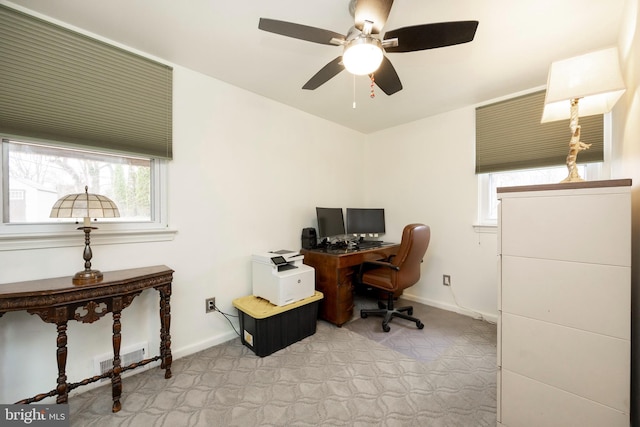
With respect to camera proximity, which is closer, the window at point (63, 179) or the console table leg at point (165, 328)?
the window at point (63, 179)

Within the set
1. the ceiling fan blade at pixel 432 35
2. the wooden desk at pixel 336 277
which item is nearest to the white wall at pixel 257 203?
the wooden desk at pixel 336 277

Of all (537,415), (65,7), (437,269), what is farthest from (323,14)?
(437,269)

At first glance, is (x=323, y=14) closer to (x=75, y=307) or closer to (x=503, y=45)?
(x=503, y=45)

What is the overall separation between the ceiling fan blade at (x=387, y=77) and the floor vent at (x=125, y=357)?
2613 mm

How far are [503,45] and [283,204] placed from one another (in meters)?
2.29

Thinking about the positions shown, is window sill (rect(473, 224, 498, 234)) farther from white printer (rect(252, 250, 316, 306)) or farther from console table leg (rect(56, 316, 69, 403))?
console table leg (rect(56, 316, 69, 403))

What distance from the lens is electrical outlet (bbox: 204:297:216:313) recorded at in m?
2.19

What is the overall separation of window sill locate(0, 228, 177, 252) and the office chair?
1.91 meters

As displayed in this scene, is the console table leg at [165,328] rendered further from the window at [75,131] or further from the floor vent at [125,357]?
the window at [75,131]

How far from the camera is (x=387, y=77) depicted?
1704mm

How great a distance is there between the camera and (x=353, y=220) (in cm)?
329

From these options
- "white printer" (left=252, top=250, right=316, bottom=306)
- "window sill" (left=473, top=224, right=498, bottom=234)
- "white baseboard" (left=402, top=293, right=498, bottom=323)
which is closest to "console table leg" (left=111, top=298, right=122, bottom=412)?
"white printer" (left=252, top=250, right=316, bottom=306)

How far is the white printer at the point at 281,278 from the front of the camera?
2.15 metres

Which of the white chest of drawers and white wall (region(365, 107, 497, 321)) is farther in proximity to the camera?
white wall (region(365, 107, 497, 321))
